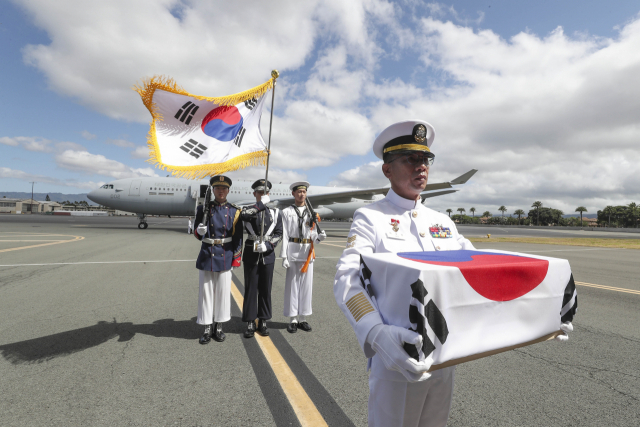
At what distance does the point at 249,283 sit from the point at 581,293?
6340 millimetres

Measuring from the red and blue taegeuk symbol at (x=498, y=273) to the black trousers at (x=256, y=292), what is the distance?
9.75 ft

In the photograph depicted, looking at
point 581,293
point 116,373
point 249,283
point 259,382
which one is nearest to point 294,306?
point 249,283

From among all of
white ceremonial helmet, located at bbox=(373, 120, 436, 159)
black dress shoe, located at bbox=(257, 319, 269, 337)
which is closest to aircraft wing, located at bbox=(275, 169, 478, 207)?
black dress shoe, located at bbox=(257, 319, 269, 337)

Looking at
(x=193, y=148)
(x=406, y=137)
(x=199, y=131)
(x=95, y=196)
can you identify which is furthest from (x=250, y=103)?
(x=95, y=196)

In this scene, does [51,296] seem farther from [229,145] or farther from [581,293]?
[581,293]

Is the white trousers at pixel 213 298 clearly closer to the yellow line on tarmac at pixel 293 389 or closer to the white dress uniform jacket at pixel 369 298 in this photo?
the yellow line on tarmac at pixel 293 389

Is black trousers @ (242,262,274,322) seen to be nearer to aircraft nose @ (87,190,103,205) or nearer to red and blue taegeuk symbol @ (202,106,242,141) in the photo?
red and blue taegeuk symbol @ (202,106,242,141)

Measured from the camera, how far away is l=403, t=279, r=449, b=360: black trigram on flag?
40.7 inches

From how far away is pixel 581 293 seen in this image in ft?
19.6

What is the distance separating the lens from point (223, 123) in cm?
445

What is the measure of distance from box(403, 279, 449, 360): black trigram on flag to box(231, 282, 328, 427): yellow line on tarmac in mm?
1449

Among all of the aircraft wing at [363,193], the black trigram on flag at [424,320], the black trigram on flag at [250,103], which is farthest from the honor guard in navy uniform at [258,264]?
the aircraft wing at [363,193]

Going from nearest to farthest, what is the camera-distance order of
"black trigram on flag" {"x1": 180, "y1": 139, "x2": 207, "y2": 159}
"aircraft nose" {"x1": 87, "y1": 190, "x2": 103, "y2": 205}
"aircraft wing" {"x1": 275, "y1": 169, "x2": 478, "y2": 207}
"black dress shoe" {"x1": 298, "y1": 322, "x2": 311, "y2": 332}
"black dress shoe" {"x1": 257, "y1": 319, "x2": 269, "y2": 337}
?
1. "black dress shoe" {"x1": 257, "y1": 319, "x2": 269, "y2": 337}
2. "black dress shoe" {"x1": 298, "y1": 322, "x2": 311, "y2": 332}
3. "black trigram on flag" {"x1": 180, "y1": 139, "x2": 207, "y2": 159}
4. "aircraft wing" {"x1": 275, "y1": 169, "x2": 478, "y2": 207}
5. "aircraft nose" {"x1": 87, "y1": 190, "x2": 103, "y2": 205}

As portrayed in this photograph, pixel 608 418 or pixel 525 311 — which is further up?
pixel 525 311
